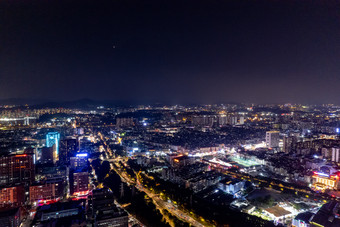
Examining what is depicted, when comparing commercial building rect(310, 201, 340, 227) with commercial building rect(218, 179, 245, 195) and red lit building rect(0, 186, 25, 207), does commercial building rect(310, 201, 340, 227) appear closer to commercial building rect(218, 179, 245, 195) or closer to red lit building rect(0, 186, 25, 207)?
commercial building rect(218, 179, 245, 195)

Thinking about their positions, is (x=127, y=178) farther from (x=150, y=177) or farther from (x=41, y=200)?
(x=41, y=200)

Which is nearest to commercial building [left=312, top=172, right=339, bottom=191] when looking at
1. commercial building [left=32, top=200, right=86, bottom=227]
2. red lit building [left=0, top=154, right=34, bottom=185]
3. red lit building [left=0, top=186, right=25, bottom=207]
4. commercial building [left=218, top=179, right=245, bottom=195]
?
commercial building [left=218, top=179, right=245, bottom=195]

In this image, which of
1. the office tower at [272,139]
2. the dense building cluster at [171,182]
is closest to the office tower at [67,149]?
the dense building cluster at [171,182]

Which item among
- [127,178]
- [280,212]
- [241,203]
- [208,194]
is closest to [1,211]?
[127,178]

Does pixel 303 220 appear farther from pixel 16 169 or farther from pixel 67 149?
pixel 67 149

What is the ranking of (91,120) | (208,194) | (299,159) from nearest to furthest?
(208,194)
(299,159)
(91,120)

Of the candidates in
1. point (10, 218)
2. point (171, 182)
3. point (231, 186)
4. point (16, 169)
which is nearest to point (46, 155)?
point (16, 169)
